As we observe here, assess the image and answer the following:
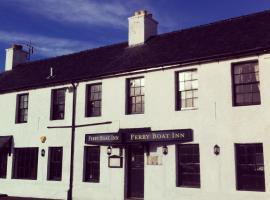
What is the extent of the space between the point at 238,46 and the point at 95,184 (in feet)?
28.2

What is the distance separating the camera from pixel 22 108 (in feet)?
70.0

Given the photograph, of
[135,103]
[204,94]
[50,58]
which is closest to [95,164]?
[135,103]

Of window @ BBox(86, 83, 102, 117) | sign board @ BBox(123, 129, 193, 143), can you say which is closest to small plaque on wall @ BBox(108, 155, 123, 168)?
sign board @ BBox(123, 129, 193, 143)

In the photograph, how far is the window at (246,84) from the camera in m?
13.8

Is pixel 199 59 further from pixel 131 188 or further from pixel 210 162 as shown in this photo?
pixel 131 188

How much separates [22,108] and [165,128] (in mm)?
9538

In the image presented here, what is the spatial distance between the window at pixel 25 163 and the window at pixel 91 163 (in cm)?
340

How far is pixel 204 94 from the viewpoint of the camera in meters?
14.8

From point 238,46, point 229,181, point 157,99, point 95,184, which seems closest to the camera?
point 229,181

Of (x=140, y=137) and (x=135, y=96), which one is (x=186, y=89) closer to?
(x=135, y=96)

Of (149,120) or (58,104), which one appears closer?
(149,120)

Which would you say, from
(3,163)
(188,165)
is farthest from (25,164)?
(188,165)

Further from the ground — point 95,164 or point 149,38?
point 149,38

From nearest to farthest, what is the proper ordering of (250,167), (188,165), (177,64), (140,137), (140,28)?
(250,167) → (188,165) → (177,64) → (140,137) → (140,28)
